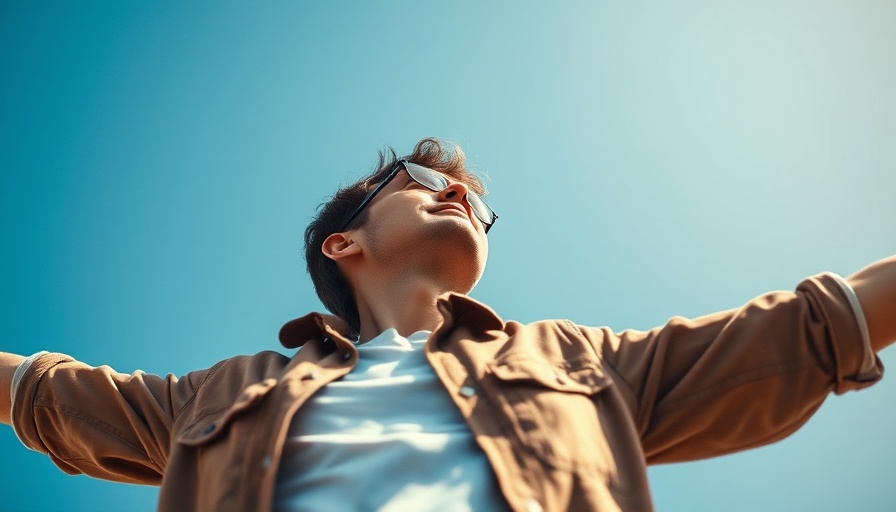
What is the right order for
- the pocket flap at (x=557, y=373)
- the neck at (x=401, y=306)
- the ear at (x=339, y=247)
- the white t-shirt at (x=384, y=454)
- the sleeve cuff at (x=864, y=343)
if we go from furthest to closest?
the ear at (x=339, y=247)
the neck at (x=401, y=306)
the pocket flap at (x=557, y=373)
the sleeve cuff at (x=864, y=343)
the white t-shirt at (x=384, y=454)

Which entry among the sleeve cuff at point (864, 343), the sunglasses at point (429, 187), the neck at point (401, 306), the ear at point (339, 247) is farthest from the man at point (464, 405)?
the sunglasses at point (429, 187)

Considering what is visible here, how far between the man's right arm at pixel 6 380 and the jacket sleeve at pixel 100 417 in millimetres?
71

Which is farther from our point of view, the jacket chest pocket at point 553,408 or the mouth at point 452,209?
the mouth at point 452,209

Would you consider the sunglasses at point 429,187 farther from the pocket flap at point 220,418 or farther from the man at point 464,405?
the pocket flap at point 220,418

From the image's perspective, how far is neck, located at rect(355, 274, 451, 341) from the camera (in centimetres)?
352

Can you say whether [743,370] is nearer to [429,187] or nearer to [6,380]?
[429,187]

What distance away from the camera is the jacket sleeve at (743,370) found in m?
2.47

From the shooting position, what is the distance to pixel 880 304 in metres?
2.42

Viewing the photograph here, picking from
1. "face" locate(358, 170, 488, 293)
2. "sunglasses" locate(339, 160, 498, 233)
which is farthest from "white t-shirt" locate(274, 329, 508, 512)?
"sunglasses" locate(339, 160, 498, 233)

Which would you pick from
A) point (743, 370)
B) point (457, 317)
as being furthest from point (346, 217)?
point (743, 370)

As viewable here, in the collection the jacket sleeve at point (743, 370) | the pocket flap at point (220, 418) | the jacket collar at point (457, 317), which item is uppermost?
the jacket collar at point (457, 317)

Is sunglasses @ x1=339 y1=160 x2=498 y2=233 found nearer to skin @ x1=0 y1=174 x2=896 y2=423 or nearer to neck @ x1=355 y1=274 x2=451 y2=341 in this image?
skin @ x1=0 y1=174 x2=896 y2=423

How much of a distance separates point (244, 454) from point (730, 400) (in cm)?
154

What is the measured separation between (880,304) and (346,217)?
2.75 meters
